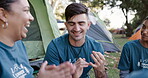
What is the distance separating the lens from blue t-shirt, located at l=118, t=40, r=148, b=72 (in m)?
2.06

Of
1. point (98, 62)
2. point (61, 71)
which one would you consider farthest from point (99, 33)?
point (61, 71)

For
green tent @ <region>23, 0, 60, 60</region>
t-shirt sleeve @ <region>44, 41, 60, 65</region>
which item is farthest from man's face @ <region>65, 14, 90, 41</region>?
green tent @ <region>23, 0, 60, 60</region>

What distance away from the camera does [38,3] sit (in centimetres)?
444

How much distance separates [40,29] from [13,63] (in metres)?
3.21

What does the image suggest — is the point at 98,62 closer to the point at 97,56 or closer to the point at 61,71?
the point at 97,56

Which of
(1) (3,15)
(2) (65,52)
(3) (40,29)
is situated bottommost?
(2) (65,52)

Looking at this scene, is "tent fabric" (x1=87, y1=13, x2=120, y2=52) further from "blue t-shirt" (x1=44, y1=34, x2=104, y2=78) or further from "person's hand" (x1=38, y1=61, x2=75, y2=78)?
"person's hand" (x1=38, y1=61, x2=75, y2=78)

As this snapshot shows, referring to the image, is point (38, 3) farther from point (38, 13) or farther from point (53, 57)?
point (53, 57)

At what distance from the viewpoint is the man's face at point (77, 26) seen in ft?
6.48

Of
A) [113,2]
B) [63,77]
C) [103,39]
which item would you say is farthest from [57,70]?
[113,2]

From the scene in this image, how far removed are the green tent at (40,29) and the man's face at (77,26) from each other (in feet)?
8.32

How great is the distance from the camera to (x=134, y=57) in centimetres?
209

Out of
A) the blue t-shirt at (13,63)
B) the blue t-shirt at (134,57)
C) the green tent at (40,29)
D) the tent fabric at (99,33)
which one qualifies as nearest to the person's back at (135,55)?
the blue t-shirt at (134,57)

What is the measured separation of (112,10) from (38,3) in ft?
68.7
